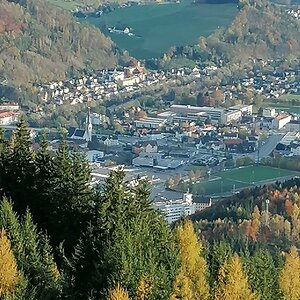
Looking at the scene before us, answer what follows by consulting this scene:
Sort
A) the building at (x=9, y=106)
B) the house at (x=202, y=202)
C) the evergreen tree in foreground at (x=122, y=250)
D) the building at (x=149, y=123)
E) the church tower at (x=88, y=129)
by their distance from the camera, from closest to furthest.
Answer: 1. the evergreen tree in foreground at (x=122, y=250)
2. the house at (x=202, y=202)
3. the church tower at (x=88, y=129)
4. the building at (x=149, y=123)
5. the building at (x=9, y=106)

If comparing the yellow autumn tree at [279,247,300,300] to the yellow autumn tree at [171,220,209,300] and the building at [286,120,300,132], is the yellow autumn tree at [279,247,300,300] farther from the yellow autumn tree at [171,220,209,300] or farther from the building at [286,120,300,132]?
the building at [286,120,300,132]

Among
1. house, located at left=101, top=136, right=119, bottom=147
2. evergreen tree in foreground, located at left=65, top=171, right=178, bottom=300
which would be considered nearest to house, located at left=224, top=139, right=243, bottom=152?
house, located at left=101, top=136, right=119, bottom=147

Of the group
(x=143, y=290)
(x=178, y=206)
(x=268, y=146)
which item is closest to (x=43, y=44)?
(x=268, y=146)

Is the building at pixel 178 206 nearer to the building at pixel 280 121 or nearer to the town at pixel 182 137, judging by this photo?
the town at pixel 182 137

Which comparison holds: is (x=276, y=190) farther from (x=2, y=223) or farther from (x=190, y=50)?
(x=190, y=50)

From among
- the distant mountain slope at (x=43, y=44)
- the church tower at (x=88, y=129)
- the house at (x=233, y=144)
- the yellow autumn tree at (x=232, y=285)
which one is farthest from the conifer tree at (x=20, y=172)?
the distant mountain slope at (x=43, y=44)

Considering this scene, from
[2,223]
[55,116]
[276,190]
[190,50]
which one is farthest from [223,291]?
[190,50]
